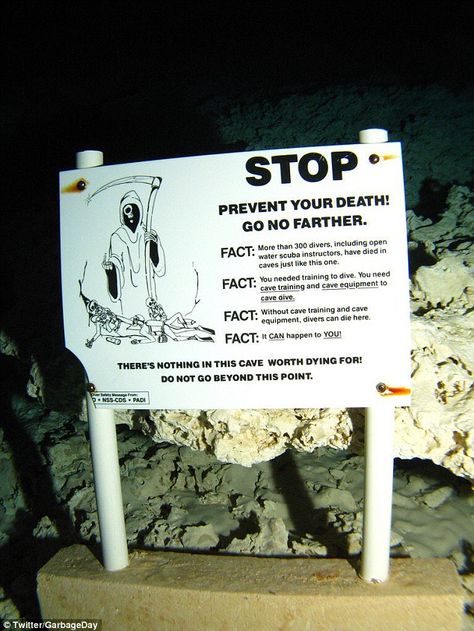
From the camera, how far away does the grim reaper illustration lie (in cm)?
156

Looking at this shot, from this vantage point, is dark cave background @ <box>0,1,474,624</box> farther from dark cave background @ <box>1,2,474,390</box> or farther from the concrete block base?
the concrete block base

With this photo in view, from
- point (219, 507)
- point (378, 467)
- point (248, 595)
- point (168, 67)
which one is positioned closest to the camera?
point (378, 467)

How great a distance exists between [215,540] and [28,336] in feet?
6.12

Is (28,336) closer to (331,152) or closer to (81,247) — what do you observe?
(81,247)

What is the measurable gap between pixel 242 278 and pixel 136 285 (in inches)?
17.0

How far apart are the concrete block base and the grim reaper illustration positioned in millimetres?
1087

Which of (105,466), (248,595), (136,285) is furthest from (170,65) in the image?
(248,595)

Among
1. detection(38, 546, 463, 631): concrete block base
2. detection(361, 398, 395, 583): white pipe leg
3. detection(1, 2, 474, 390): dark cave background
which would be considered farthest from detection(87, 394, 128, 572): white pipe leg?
detection(1, 2, 474, 390): dark cave background

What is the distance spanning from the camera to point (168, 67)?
4.35 metres

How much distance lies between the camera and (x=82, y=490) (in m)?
2.56

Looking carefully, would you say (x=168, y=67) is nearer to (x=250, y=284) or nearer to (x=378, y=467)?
(x=250, y=284)

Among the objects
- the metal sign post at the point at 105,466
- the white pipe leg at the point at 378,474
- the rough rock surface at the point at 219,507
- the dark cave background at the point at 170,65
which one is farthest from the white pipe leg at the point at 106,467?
the dark cave background at the point at 170,65

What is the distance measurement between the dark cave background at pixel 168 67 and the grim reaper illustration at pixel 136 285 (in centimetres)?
234

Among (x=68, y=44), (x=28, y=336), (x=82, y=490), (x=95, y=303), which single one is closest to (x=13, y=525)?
(x=82, y=490)
